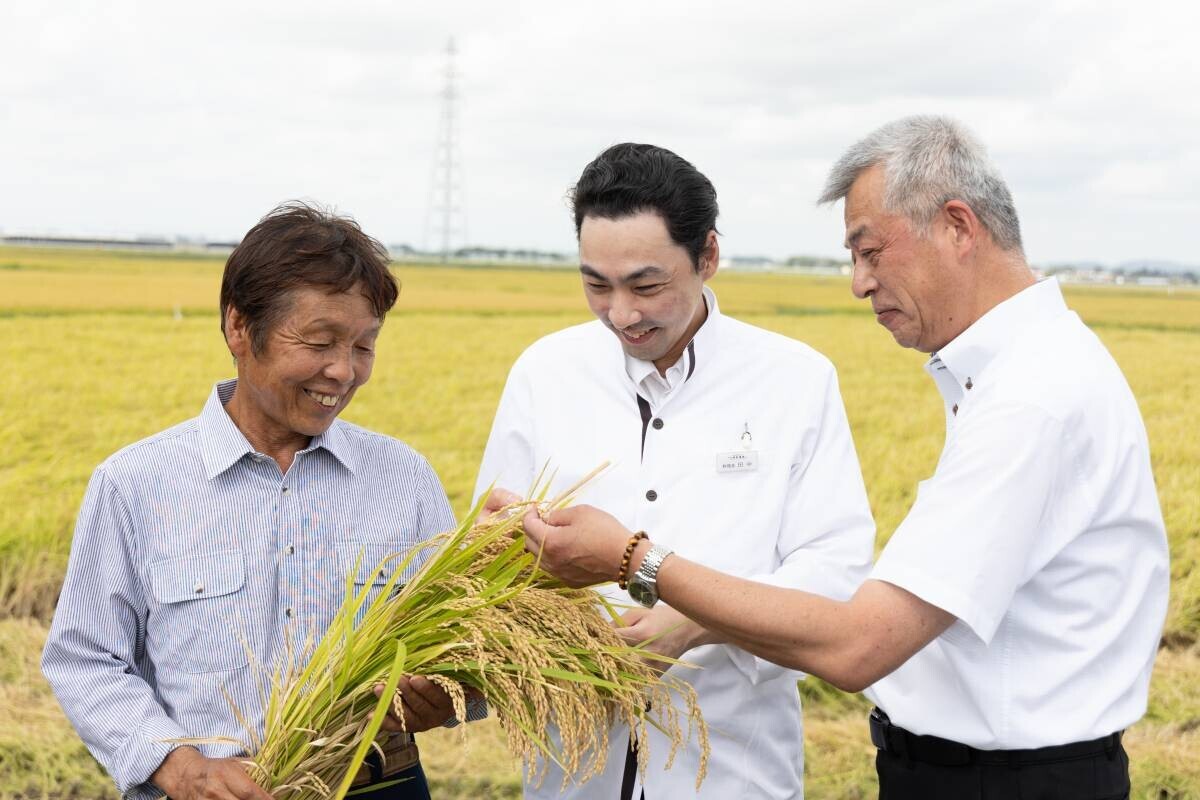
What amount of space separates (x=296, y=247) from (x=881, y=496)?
7961 millimetres

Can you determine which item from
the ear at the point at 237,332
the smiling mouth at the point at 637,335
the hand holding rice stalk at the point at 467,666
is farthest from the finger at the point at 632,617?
the ear at the point at 237,332

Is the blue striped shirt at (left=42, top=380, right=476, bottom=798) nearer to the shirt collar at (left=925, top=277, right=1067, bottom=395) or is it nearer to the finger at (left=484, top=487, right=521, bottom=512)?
the finger at (left=484, top=487, right=521, bottom=512)

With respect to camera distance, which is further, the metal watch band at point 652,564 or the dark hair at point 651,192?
the dark hair at point 651,192

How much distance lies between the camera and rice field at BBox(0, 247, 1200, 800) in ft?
20.7

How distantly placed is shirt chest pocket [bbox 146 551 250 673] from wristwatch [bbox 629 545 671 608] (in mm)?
968

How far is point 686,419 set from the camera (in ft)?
10.5

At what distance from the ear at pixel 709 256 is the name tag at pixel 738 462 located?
20.4 inches

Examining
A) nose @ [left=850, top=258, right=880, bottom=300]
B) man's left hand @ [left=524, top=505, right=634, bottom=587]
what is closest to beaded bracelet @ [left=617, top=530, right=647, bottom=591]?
man's left hand @ [left=524, top=505, right=634, bottom=587]

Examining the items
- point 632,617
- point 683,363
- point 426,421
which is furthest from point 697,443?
point 426,421

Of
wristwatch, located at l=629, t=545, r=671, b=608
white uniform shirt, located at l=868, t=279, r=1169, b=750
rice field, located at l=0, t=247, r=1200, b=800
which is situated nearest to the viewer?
white uniform shirt, located at l=868, t=279, r=1169, b=750

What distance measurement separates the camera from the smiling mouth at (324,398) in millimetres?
2861

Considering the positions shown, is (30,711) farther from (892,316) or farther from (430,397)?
(430,397)

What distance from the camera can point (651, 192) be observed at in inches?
119

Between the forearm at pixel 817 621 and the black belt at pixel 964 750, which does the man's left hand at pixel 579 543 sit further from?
the black belt at pixel 964 750
